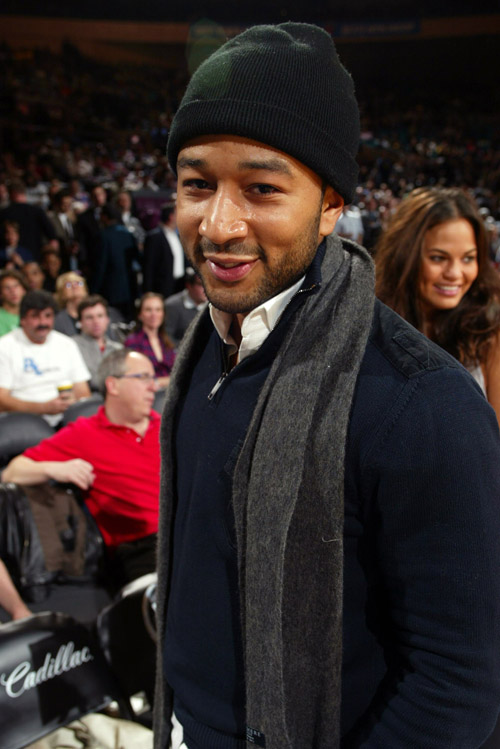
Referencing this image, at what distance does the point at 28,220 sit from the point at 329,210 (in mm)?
6460

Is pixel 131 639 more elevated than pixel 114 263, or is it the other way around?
pixel 114 263

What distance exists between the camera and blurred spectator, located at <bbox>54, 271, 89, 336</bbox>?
16.6ft

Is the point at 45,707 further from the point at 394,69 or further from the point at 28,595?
the point at 394,69

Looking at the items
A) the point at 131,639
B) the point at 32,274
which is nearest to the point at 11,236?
the point at 32,274

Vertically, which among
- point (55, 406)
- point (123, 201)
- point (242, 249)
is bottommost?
point (55, 406)

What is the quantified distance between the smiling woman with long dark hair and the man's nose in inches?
40.9

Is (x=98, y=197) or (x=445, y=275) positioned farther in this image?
(x=98, y=197)

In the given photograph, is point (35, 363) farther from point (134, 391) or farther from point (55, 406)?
point (134, 391)

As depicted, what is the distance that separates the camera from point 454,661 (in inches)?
28.8

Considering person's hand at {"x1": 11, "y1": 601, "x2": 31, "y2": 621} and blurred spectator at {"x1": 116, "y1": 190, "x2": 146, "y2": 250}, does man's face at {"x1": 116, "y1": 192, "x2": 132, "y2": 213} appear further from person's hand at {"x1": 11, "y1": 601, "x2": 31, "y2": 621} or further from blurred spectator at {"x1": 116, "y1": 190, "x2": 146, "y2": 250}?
person's hand at {"x1": 11, "y1": 601, "x2": 31, "y2": 621}

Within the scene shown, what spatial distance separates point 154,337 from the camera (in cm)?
505

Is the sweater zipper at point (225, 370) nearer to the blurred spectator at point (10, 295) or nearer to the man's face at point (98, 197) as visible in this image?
the blurred spectator at point (10, 295)

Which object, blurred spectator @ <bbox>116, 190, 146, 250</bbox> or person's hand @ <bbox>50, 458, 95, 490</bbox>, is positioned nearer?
person's hand @ <bbox>50, 458, 95, 490</bbox>

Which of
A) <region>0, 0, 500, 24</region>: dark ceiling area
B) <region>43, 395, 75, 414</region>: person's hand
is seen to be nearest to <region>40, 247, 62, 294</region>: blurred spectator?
<region>43, 395, 75, 414</region>: person's hand
